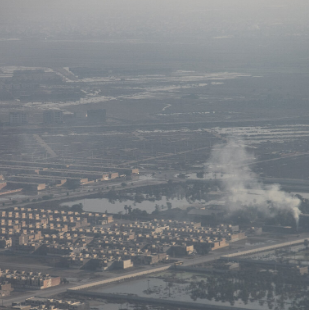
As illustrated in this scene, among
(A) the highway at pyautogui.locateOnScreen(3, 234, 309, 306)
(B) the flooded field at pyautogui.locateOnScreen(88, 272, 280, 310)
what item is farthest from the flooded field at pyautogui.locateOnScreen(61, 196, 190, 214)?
(B) the flooded field at pyautogui.locateOnScreen(88, 272, 280, 310)

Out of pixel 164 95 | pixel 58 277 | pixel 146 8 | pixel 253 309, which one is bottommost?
pixel 253 309

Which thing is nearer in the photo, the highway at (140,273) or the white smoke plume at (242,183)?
the highway at (140,273)

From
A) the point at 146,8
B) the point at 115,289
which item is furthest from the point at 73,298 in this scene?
the point at 146,8

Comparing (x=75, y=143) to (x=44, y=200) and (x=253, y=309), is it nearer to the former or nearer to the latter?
(x=44, y=200)

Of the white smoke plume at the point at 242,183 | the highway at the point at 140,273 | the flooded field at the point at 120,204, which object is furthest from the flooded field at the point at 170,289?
the flooded field at the point at 120,204

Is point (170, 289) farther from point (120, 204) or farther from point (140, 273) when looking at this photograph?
point (120, 204)

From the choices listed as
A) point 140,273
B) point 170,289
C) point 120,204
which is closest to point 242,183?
point 120,204

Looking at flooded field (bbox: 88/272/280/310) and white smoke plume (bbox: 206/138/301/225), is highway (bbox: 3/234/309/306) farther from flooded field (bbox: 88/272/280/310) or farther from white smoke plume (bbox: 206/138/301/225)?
white smoke plume (bbox: 206/138/301/225)

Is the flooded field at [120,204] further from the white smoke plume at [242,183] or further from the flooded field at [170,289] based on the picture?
the flooded field at [170,289]
